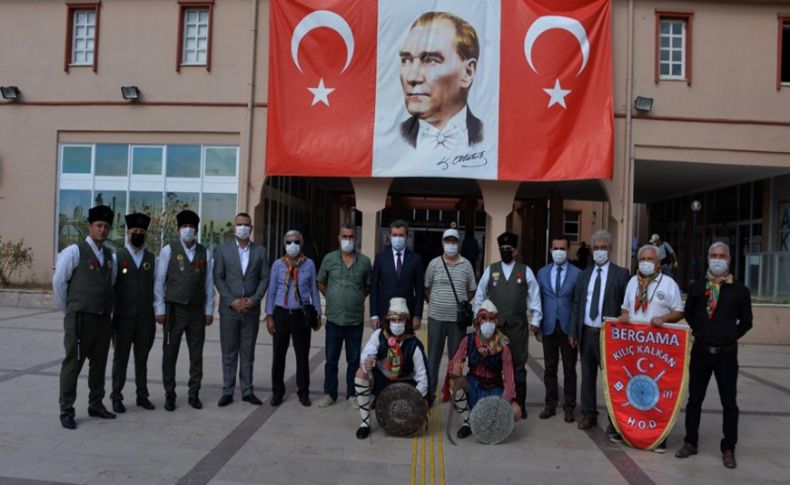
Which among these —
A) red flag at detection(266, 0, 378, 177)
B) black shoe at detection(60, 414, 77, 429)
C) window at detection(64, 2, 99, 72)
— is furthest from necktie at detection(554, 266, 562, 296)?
window at detection(64, 2, 99, 72)

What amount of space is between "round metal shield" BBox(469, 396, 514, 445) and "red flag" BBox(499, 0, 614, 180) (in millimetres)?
8163

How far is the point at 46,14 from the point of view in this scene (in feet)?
49.8

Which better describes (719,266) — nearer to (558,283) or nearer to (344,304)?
(558,283)

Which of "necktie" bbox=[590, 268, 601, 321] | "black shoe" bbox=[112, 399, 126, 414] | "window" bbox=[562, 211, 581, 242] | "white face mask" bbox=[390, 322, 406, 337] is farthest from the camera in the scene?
"window" bbox=[562, 211, 581, 242]

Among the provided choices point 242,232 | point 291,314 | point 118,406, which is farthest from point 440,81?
point 118,406

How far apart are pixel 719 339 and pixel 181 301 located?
5.24 metres

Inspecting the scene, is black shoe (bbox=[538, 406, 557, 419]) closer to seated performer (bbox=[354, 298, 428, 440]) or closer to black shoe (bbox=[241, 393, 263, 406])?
seated performer (bbox=[354, 298, 428, 440])

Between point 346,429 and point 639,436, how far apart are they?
2.76 meters

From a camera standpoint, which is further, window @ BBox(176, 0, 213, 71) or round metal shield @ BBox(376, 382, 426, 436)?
window @ BBox(176, 0, 213, 71)

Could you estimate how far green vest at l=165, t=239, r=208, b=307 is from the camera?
21.6 feet

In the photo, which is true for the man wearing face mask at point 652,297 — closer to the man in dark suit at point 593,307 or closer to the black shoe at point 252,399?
the man in dark suit at point 593,307

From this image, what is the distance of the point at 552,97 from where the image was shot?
43.0 ft

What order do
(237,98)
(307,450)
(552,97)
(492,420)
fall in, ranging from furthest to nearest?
(237,98) → (552,97) → (492,420) → (307,450)

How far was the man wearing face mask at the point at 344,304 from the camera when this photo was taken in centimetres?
696
